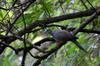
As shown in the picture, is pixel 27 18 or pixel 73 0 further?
pixel 73 0

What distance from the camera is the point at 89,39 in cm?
255

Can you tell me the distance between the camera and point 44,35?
216 centimetres

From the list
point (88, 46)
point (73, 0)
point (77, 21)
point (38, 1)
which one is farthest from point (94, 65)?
point (38, 1)

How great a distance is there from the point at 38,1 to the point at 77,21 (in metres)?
0.62

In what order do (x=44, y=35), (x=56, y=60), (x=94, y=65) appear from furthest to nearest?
1. (x=56, y=60)
2. (x=94, y=65)
3. (x=44, y=35)

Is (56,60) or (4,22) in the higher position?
(4,22)

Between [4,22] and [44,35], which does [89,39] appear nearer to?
[44,35]

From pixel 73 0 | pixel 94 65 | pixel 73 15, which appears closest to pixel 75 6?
pixel 73 0

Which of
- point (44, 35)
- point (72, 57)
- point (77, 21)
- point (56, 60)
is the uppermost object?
point (44, 35)

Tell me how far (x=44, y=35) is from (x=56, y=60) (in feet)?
2.76

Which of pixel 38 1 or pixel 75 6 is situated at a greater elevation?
pixel 38 1

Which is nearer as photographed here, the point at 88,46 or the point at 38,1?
the point at 38,1

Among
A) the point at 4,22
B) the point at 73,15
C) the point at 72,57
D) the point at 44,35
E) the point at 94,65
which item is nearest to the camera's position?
the point at 4,22

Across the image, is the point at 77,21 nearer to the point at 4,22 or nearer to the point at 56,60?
the point at 56,60
